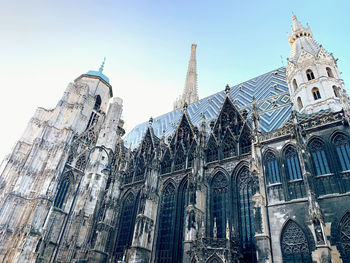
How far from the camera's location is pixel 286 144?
52.4 ft

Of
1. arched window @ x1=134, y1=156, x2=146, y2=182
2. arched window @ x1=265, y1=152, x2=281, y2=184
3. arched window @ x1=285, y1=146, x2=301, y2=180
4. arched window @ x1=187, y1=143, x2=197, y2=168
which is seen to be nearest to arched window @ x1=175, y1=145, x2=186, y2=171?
arched window @ x1=187, y1=143, x2=197, y2=168

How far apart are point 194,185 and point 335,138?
29.9 feet

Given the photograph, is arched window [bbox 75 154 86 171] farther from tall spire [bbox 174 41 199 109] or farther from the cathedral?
tall spire [bbox 174 41 199 109]

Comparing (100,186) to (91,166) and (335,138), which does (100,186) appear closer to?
(91,166)

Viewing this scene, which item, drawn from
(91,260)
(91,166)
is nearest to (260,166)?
(91,260)

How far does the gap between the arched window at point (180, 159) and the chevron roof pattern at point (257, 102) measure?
333cm

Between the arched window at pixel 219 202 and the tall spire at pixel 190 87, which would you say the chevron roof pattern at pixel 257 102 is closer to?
the arched window at pixel 219 202

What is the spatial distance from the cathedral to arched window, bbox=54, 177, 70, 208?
0.10m

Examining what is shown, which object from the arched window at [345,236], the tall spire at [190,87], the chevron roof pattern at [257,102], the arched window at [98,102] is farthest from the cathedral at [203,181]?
the tall spire at [190,87]

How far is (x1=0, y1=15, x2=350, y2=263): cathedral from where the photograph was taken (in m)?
13.6

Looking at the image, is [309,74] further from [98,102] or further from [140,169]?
[98,102]

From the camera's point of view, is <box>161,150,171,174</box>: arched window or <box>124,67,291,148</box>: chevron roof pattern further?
<box>161,150,171,174</box>: arched window

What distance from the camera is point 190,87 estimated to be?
5719 cm

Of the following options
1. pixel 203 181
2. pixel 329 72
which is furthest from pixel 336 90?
pixel 203 181
